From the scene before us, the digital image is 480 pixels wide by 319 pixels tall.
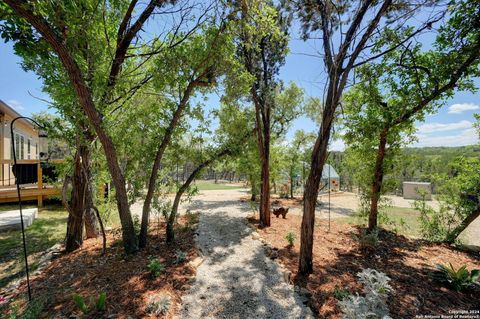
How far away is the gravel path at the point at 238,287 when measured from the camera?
2.88 m

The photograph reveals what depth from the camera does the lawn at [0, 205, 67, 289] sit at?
429 centimetres

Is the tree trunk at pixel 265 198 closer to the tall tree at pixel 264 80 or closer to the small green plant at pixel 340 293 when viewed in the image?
the tall tree at pixel 264 80

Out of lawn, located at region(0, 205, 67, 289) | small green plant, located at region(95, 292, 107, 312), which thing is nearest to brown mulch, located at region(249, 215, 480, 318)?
small green plant, located at region(95, 292, 107, 312)

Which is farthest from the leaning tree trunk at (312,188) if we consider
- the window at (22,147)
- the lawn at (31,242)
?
the window at (22,147)

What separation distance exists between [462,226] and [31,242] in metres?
11.2

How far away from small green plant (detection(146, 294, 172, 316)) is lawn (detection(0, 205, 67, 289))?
3.09m

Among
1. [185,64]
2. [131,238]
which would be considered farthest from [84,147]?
[185,64]

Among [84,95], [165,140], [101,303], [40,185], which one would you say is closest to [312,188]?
[165,140]

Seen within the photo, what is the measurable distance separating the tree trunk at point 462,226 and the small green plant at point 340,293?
16.1 ft

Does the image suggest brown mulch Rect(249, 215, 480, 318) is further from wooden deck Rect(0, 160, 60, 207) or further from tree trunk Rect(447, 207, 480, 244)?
wooden deck Rect(0, 160, 60, 207)

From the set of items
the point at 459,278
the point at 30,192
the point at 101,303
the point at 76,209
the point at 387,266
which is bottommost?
the point at 387,266

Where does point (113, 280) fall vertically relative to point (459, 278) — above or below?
above

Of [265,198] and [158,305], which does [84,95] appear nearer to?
[158,305]

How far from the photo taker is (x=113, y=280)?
345cm
